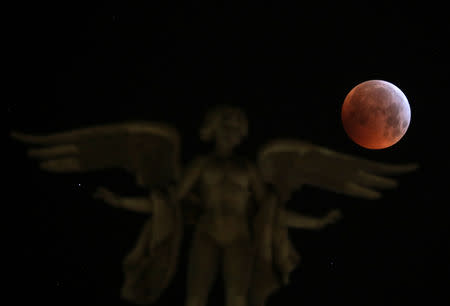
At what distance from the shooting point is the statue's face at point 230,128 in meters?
3.80

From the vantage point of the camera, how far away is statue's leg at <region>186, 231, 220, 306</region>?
3785 mm

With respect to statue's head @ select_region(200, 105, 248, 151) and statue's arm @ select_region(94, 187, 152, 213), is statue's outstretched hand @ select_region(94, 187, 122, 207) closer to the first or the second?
statue's arm @ select_region(94, 187, 152, 213)

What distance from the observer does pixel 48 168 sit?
3.82 m

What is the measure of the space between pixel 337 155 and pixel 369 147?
39.7 inches

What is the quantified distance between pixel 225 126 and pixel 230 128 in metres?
0.03

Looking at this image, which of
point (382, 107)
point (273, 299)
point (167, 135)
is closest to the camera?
point (167, 135)

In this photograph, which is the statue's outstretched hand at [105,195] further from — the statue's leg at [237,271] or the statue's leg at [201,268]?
the statue's leg at [237,271]

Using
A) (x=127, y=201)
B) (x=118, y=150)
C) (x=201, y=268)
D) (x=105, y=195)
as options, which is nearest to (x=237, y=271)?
(x=201, y=268)

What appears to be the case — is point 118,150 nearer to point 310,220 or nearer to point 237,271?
point 237,271

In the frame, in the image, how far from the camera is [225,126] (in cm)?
380

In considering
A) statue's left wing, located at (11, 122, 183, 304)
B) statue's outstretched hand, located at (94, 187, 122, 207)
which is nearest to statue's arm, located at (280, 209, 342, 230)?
statue's left wing, located at (11, 122, 183, 304)

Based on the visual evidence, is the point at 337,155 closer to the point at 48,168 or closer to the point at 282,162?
the point at 282,162

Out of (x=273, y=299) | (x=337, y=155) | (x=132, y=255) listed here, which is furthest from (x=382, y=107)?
(x=132, y=255)

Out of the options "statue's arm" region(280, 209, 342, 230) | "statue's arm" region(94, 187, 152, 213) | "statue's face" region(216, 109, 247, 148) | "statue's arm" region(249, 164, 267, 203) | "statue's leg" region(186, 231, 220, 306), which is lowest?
"statue's leg" region(186, 231, 220, 306)
